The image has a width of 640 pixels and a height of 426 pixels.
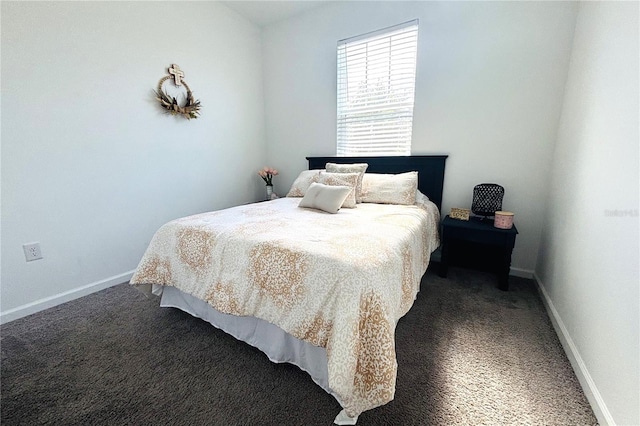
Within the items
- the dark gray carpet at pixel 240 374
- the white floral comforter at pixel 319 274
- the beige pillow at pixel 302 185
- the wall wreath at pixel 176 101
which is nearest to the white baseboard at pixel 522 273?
the dark gray carpet at pixel 240 374

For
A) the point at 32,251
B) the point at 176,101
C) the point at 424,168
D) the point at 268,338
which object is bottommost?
the point at 268,338

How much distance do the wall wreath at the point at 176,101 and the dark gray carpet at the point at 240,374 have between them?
6.09 ft

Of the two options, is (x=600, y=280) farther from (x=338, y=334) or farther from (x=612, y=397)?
(x=338, y=334)

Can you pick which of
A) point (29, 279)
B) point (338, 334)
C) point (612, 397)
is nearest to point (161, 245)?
point (29, 279)

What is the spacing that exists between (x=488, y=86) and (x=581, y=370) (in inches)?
85.4

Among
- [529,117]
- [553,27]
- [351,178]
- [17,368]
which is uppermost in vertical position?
[553,27]

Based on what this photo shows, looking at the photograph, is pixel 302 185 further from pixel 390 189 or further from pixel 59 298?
pixel 59 298

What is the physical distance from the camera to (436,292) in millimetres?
2084

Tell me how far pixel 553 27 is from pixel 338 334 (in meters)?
2.80

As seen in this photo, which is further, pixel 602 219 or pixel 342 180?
pixel 342 180

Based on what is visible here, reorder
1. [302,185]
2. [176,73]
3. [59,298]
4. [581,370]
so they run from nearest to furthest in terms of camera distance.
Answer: [581,370] < [59,298] < [176,73] < [302,185]

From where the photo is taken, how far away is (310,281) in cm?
112

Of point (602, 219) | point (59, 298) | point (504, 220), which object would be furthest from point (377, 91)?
point (59, 298)

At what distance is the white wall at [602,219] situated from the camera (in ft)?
3.25
